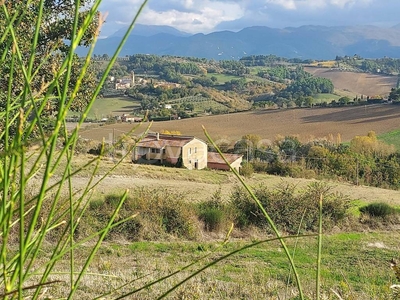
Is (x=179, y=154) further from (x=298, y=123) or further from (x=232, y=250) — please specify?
(x=232, y=250)

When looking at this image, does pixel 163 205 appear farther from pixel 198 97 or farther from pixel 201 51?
pixel 201 51

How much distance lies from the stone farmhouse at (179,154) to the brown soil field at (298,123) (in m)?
5.33

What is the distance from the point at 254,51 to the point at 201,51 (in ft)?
78.7

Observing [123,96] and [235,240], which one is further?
[123,96]

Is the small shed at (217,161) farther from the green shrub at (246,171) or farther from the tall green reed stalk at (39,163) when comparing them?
the tall green reed stalk at (39,163)

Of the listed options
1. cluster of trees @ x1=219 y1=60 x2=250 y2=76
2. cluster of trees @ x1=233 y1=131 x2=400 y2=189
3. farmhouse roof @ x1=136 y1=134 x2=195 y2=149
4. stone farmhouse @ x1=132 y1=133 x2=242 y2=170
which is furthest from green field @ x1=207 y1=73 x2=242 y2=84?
stone farmhouse @ x1=132 y1=133 x2=242 y2=170

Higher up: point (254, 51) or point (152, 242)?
point (254, 51)

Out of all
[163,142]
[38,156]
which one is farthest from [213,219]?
[163,142]

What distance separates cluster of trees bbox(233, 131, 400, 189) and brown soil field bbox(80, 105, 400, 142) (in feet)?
8.60

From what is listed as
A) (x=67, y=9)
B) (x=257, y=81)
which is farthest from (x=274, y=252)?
(x=257, y=81)

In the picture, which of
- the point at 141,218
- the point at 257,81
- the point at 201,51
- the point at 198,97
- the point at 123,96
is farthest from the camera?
the point at 201,51

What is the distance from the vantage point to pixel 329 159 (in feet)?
82.4

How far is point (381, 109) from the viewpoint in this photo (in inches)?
1608

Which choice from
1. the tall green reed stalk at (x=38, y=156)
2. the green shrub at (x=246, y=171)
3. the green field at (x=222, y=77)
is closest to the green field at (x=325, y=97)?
the green field at (x=222, y=77)
